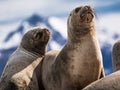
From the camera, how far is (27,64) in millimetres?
15352

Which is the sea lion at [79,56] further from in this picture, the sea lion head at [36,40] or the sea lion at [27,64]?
the sea lion head at [36,40]

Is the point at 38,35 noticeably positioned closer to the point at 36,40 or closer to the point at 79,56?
the point at 36,40

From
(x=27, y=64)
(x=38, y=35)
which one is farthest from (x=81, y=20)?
(x=27, y=64)

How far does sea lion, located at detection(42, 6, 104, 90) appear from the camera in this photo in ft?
45.4

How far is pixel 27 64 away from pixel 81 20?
7.35ft

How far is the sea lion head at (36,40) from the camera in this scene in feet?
50.4

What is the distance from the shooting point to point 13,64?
15398 mm

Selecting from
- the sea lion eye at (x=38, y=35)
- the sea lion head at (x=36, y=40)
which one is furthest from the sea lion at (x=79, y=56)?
the sea lion eye at (x=38, y=35)

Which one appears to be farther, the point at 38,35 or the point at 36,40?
the point at 36,40

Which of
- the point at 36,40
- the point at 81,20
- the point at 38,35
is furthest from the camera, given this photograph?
the point at 36,40

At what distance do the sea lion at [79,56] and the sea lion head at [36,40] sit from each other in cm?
112

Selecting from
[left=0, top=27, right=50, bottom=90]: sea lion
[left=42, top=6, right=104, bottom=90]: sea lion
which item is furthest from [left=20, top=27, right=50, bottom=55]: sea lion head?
[left=42, top=6, right=104, bottom=90]: sea lion

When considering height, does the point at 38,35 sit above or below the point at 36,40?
above

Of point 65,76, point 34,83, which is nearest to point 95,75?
point 65,76
